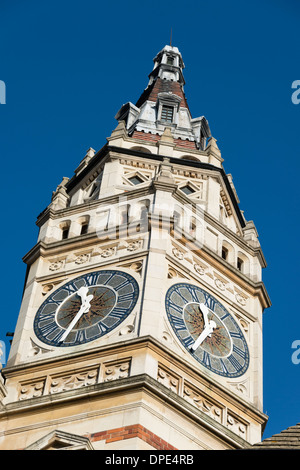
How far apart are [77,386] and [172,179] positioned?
8.19 meters

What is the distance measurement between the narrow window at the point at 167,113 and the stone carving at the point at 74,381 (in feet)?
50.7

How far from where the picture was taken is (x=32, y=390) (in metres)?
27.2

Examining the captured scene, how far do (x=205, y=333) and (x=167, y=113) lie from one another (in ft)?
45.6

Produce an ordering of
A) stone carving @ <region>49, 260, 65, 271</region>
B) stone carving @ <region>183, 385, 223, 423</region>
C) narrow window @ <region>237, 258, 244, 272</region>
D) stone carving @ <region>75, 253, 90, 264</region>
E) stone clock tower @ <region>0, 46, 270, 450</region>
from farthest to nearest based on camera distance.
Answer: narrow window @ <region>237, 258, 244, 272</region> → stone carving @ <region>49, 260, 65, 271</region> → stone carving @ <region>75, 253, 90, 264</region> → stone carving @ <region>183, 385, 223, 423</region> → stone clock tower @ <region>0, 46, 270, 450</region>

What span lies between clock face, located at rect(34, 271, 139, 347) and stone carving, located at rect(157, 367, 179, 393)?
1.88m

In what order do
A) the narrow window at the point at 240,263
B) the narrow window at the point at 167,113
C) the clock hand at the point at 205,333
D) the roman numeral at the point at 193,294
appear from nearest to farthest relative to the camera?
the clock hand at the point at 205,333 < the roman numeral at the point at 193,294 < the narrow window at the point at 240,263 < the narrow window at the point at 167,113

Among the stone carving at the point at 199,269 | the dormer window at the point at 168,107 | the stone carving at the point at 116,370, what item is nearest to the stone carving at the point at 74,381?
the stone carving at the point at 116,370

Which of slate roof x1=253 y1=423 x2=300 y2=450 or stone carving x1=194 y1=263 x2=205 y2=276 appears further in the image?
stone carving x1=194 y1=263 x2=205 y2=276

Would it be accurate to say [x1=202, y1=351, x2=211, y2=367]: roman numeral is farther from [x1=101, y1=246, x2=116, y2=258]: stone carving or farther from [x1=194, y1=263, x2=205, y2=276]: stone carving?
[x1=101, y1=246, x2=116, y2=258]: stone carving

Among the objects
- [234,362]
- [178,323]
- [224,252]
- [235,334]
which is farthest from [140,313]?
[224,252]

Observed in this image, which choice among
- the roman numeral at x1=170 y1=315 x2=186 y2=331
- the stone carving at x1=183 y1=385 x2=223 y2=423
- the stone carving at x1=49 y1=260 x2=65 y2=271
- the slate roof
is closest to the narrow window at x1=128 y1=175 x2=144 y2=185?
the stone carving at x1=49 y1=260 x2=65 y2=271

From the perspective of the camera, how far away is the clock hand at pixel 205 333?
28080 millimetres

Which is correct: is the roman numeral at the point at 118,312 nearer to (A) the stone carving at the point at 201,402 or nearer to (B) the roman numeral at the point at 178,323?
(B) the roman numeral at the point at 178,323

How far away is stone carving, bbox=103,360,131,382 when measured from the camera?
2636 cm
